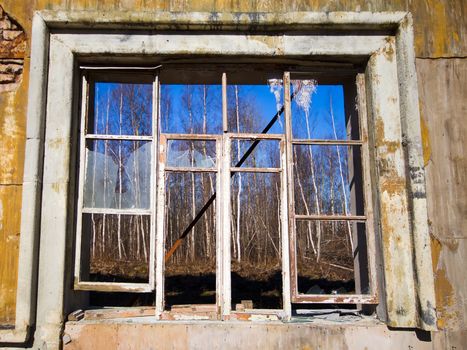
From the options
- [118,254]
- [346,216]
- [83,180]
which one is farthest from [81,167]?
[118,254]

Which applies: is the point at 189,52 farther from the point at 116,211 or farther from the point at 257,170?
the point at 116,211

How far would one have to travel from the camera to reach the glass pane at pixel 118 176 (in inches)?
136

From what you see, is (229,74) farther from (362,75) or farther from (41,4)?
(41,4)

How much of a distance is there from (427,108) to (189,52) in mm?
1942

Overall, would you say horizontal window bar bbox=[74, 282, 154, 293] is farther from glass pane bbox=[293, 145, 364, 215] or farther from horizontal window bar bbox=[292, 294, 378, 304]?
glass pane bbox=[293, 145, 364, 215]

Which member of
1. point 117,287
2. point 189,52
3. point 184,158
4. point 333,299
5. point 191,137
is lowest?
point 333,299

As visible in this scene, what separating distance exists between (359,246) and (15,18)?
3.56 m

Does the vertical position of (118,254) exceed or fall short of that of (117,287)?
it falls short

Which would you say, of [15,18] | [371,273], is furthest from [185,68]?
[371,273]

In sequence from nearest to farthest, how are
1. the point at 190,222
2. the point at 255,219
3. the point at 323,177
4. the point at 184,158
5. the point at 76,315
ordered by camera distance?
the point at 76,315 → the point at 184,158 → the point at 323,177 → the point at 190,222 → the point at 255,219

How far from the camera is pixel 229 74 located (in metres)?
3.69

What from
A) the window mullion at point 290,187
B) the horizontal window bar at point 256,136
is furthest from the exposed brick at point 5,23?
the window mullion at point 290,187

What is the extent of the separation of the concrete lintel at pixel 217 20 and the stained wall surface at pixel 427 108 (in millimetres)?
96

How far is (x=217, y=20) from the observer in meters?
3.36
